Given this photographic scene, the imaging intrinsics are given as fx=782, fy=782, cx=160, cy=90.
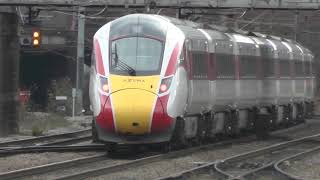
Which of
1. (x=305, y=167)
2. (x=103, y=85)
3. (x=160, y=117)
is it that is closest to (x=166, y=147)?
(x=160, y=117)

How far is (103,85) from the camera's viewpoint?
17.4m

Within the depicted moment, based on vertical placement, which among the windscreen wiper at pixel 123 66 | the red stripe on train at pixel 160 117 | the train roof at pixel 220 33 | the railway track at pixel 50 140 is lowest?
the railway track at pixel 50 140

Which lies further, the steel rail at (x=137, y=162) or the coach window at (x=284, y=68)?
the coach window at (x=284, y=68)

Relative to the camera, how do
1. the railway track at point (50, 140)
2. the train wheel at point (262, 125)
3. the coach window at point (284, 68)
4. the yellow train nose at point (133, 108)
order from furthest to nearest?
the coach window at point (284, 68) < the train wheel at point (262, 125) < the railway track at point (50, 140) < the yellow train nose at point (133, 108)

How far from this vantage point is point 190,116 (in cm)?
1942

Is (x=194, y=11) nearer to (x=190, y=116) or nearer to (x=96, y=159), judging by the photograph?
(x=190, y=116)

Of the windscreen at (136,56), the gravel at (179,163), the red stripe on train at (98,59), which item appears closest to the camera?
the gravel at (179,163)

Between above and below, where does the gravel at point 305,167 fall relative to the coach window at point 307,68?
below

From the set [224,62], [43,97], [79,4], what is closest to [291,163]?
[224,62]

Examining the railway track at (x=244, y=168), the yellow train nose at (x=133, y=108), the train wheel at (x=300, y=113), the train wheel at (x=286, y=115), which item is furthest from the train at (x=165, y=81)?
the train wheel at (x=300, y=113)

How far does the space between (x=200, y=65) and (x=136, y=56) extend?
294 centimetres

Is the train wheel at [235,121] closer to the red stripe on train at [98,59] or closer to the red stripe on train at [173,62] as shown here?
the red stripe on train at [173,62]

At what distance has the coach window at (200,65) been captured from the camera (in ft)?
64.1

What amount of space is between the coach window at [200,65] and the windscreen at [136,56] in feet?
6.37
